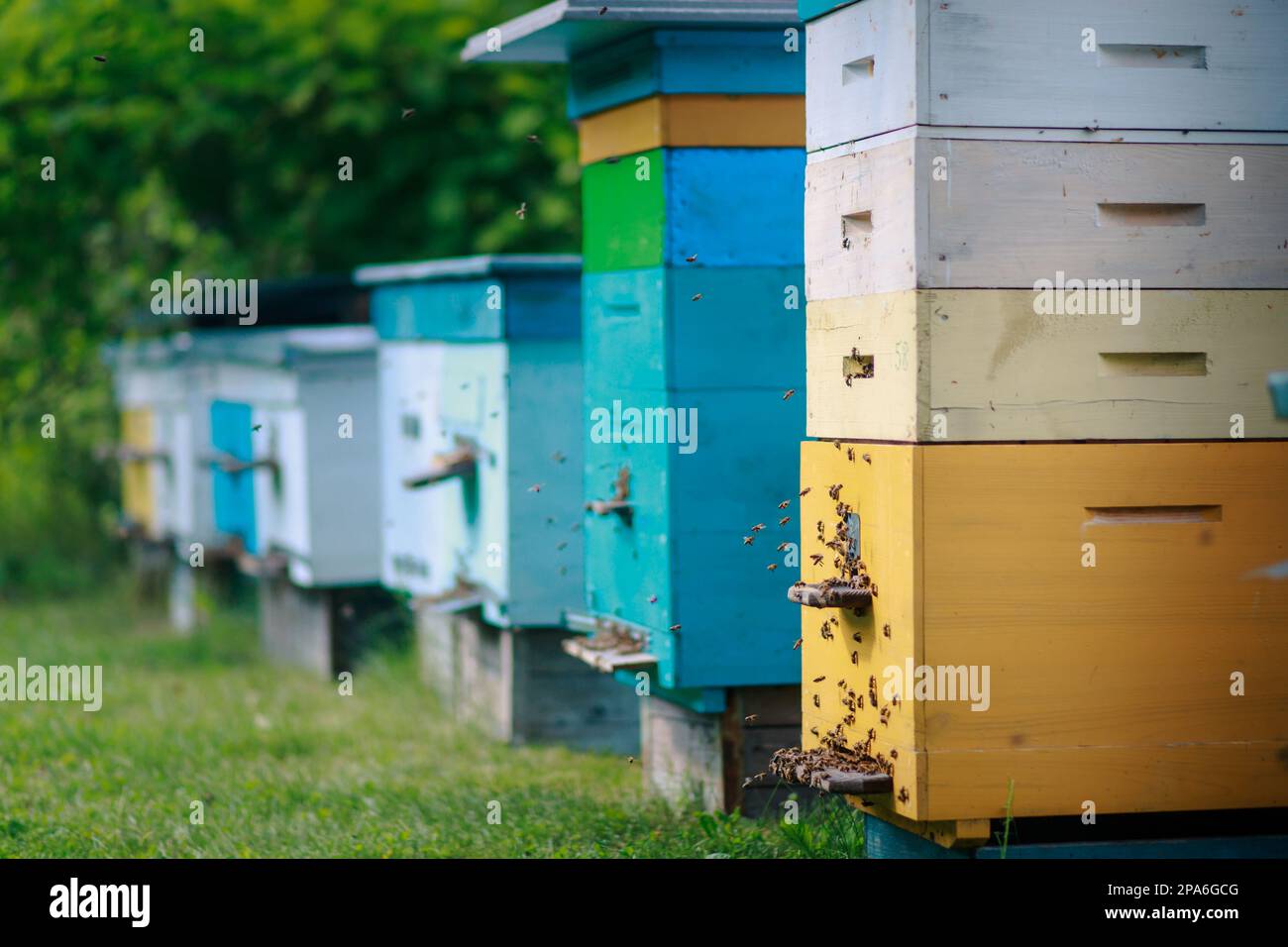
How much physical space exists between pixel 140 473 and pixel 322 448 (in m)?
3.60

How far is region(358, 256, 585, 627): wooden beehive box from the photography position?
6.66 metres

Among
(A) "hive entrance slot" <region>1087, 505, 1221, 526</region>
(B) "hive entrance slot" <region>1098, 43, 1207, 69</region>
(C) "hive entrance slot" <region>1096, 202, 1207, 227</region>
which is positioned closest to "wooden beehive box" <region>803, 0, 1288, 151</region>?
(B) "hive entrance slot" <region>1098, 43, 1207, 69</region>

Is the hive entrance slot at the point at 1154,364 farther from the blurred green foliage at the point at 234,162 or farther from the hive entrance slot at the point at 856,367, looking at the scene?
the blurred green foliage at the point at 234,162

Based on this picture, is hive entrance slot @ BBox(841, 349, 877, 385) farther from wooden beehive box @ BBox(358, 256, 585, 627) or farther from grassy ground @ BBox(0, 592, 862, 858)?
wooden beehive box @ BBox(358, 256, 585, 627)

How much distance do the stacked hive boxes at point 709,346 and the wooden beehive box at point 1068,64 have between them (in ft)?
3.91

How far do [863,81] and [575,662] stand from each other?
361cm

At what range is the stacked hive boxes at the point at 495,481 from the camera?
21.9 ft

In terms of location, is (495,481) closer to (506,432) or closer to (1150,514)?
(506,432)

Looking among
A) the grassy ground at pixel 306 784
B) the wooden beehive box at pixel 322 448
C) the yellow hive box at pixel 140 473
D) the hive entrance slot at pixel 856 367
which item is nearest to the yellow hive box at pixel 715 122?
the hive entrance slot at pixel 856 367

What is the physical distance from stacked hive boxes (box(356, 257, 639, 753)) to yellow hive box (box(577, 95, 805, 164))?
4.17 feet

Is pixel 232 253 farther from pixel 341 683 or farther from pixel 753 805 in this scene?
pixel 753 805
